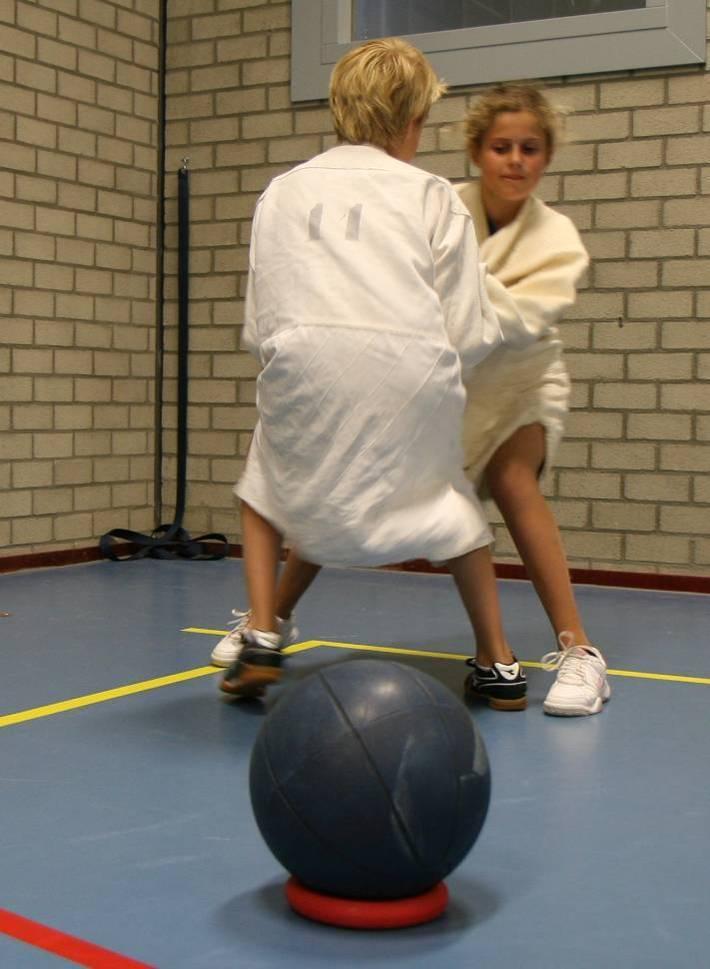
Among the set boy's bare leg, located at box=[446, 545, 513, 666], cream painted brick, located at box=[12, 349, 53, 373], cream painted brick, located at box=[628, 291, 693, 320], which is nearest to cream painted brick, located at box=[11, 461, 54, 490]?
cream painted brick, located at box=[12, 349, 53, 373]

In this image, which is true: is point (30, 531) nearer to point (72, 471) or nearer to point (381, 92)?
point (72, 471)

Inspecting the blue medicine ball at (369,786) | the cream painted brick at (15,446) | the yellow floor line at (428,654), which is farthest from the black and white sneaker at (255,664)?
the cream painted brick at (15,446)

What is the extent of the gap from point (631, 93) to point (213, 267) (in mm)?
2059

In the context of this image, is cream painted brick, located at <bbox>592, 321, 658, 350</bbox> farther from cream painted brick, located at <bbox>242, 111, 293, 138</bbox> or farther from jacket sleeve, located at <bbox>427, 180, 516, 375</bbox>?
jacket sleeve, located at <bbox>427, 180, 516, 375</bbox>

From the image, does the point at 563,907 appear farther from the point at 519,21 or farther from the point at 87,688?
the point at 519,21

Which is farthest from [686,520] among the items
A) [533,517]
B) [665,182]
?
[533,517]

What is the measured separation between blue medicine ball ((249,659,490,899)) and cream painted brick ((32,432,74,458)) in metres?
3.87

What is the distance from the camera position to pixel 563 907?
5.42 feet

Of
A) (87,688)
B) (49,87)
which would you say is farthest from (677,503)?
(49,87)

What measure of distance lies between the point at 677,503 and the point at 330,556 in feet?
8.81

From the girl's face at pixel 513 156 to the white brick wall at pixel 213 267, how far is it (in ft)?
5.55

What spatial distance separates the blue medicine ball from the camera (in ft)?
4.99

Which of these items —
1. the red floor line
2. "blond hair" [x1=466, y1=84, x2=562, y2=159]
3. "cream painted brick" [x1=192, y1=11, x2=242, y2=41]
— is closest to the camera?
the red floor line

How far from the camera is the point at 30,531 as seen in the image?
527 cm
